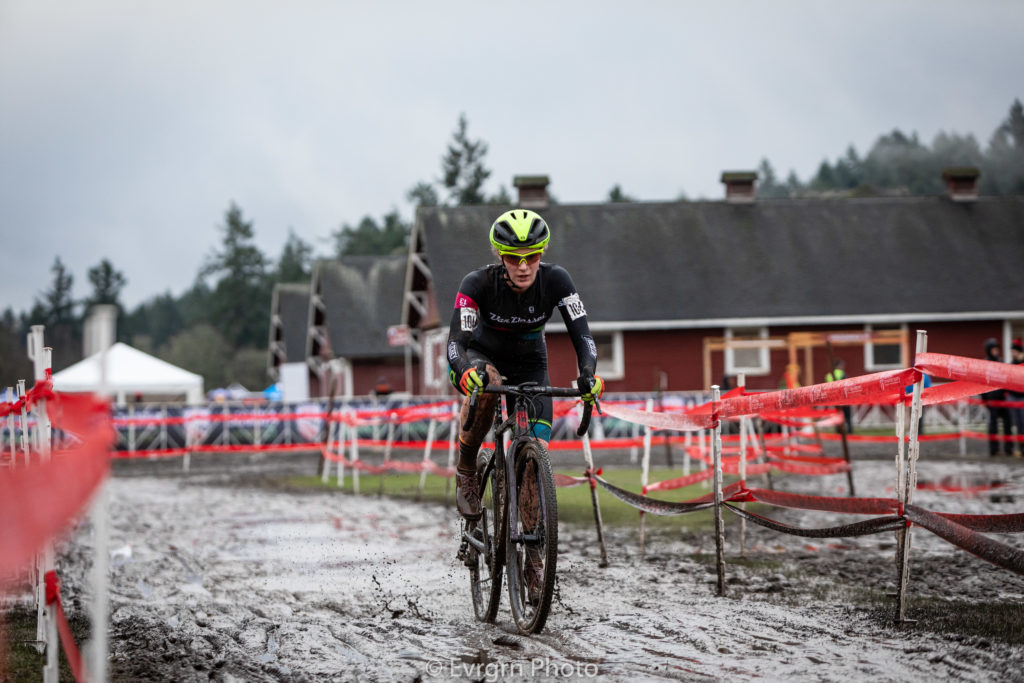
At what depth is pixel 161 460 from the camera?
2858cm

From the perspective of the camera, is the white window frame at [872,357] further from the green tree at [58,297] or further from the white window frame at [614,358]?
the green tree at [58,297]

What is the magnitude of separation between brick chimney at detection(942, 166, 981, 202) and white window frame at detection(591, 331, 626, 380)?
15.4 metres

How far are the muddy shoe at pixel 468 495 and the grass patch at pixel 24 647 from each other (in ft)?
7.60

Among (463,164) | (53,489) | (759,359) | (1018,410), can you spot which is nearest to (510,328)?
(53,489)

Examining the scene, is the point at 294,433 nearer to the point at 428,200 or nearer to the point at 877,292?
the point at 877,292

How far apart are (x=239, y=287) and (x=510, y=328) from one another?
372 feet

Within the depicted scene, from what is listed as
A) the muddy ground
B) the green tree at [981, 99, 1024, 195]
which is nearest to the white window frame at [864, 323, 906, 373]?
the green tree at [981, 99, 1024, 195]

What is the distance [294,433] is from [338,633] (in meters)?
23.5

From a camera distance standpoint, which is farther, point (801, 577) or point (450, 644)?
point (801, 577)

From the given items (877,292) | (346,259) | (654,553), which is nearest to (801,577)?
(654,553)

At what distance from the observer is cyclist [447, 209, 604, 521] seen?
6.13 meters

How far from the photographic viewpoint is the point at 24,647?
568 centimetres

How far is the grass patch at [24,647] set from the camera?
5.09 m

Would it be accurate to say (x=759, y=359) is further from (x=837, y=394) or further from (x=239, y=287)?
(x=239, y=287)
